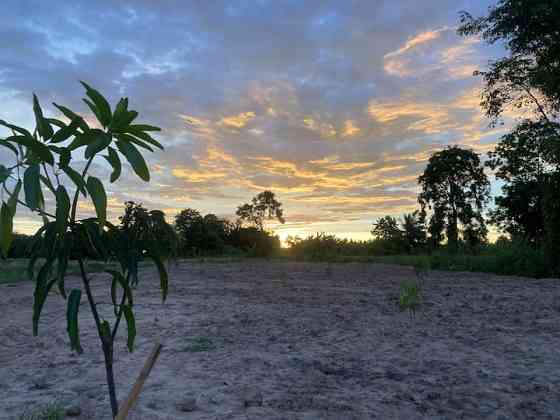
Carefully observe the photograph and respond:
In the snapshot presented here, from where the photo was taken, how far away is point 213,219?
48.3 meters

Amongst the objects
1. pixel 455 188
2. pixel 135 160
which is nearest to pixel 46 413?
pixel 135 160

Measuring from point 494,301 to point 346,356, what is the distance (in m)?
5.47

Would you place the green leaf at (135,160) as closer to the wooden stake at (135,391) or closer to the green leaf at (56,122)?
the green leaf at (56,122)

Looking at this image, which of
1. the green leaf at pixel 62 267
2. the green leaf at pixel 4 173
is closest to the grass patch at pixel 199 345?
the green leaf at pixel 62 267

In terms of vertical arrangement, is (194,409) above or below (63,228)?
below

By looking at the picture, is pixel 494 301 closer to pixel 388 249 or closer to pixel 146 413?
pixel 146 413

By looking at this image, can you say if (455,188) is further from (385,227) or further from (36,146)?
(36,146)

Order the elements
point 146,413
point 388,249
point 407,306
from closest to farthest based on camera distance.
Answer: point 146,413
point 407,306
point 388,249

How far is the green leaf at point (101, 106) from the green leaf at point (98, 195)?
13.0 inches

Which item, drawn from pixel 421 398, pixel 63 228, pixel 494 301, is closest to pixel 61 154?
pixel 63 228

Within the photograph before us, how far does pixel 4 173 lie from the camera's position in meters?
1.55

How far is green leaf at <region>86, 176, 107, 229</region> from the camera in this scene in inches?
63.2

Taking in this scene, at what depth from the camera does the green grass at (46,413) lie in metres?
3.06

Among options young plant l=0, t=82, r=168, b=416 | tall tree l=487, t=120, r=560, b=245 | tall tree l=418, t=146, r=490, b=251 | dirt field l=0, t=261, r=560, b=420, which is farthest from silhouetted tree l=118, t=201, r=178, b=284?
tall tree l=418, t=146, r=490, b=251
